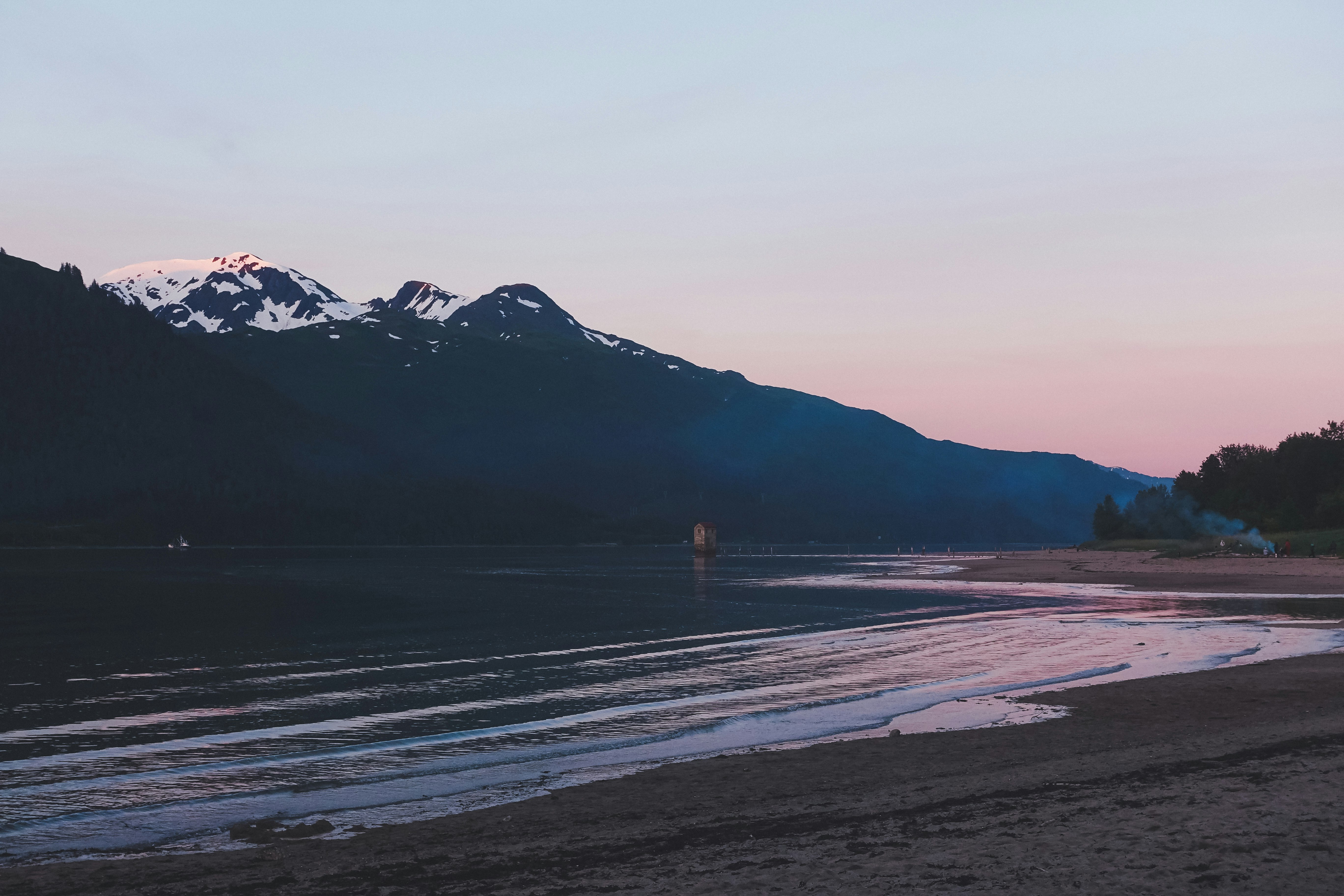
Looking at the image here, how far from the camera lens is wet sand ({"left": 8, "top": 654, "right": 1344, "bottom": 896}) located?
1112cm

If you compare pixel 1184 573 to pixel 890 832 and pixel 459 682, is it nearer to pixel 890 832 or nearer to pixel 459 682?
pixel 459 682

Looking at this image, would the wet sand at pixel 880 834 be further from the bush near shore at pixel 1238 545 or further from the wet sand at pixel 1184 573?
the bush near shore at pixel 1238 545

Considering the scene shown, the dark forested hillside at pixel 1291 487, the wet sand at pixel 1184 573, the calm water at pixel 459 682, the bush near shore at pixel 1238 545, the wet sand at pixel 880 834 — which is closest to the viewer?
the wet sand at pixel 880 834

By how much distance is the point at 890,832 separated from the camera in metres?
13.5

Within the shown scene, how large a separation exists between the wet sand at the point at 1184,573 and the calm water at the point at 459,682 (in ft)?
32.4

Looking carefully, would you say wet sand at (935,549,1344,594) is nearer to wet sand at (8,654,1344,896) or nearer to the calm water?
the calm water

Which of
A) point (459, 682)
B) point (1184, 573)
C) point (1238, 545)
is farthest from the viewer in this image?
point (1238, 545)

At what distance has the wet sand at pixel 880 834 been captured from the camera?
1112 centimetres

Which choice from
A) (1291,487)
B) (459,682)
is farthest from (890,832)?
(1291,487)

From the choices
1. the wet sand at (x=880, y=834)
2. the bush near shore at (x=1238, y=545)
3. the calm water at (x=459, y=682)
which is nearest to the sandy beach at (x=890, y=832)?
the wet sand at (x=880, y=834)

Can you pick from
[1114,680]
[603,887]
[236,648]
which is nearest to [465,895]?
[603,887]

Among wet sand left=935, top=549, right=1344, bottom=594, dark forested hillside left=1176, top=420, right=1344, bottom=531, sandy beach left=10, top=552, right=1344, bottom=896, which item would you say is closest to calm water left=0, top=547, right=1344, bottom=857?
sandy beach left=10, top=552, right=1344, bottom=896

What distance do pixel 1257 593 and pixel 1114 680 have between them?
170ft

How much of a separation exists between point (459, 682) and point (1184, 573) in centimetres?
9293
